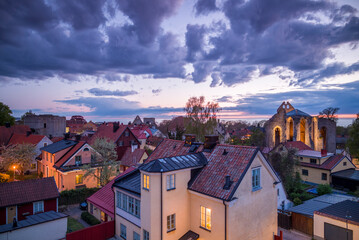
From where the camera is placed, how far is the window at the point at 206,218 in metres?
13.4

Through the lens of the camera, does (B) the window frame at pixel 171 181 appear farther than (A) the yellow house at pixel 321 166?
No

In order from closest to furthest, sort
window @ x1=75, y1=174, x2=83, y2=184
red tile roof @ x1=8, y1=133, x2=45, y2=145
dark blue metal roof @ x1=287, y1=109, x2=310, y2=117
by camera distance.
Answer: window @ x1=75, y1=174, x2=83, y2=184, red tile roof @ x1=8, y1=133, x2=45, y2=145, dark blue metal roof @ x1=287, y1=109, x2=310, y2=117

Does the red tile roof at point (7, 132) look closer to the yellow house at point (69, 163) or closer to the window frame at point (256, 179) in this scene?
the yellow house at point (69, 163)

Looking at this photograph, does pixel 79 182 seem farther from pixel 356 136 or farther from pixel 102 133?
pixel 356 136

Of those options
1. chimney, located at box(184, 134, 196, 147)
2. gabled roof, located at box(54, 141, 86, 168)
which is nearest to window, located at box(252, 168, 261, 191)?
chimney, located at box(184, 134, 196, 147)

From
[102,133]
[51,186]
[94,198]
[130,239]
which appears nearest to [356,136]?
[130,239]

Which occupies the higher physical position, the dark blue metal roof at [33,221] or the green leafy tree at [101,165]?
the green leafy tree at [101,165]

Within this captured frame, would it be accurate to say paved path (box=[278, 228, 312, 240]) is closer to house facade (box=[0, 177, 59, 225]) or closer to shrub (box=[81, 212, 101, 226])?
shrub (box=[81, 212, 101, 226])

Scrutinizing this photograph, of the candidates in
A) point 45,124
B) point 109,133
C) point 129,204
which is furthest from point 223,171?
point 45,124

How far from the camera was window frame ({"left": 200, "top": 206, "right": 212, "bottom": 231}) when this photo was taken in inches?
523

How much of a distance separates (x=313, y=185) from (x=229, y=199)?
29598 millimetres

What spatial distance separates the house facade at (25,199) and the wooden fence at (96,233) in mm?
5556

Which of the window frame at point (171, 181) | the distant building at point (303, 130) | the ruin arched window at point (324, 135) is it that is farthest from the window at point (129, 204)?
the ruin arched window at point (324, 135)

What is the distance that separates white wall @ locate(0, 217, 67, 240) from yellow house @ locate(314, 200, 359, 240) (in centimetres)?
2061
